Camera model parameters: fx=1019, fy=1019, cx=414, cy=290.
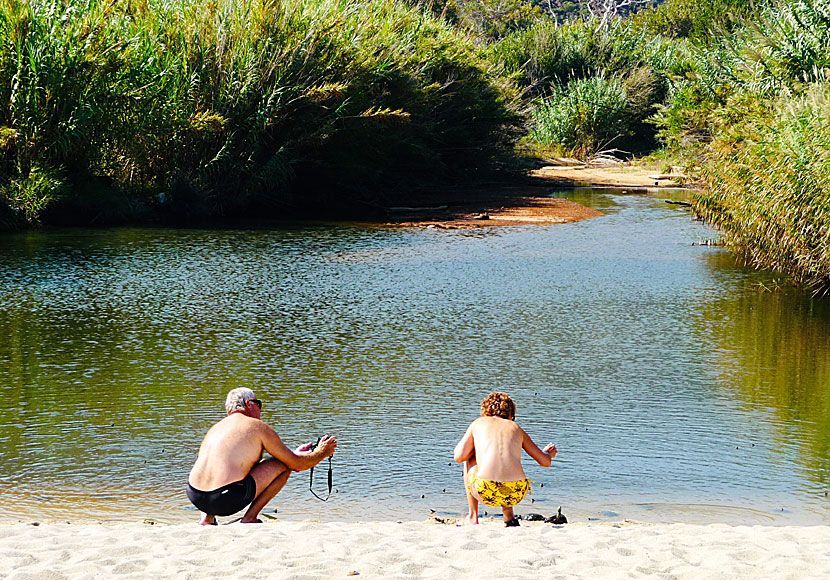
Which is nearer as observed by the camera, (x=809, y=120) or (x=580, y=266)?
Result: (x=809, y=120)

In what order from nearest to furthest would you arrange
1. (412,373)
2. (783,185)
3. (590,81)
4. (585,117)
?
(412,373), (783,185), (585,117), (590,81)

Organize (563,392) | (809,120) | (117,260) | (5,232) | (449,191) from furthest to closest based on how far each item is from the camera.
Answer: (449,191)
(5,232)
(117,260)
(809,120)
(563,392)

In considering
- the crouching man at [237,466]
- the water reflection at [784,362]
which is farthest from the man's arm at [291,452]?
the water reflection at [784,362]

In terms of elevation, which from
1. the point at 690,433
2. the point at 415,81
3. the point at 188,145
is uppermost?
the point at 415,81

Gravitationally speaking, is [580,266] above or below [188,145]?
below

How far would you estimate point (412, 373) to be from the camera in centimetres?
861

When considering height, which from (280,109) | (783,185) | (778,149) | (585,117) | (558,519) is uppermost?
(585,117)

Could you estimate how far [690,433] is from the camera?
7.07 m

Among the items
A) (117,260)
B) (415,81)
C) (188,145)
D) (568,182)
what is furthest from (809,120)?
(568,182)

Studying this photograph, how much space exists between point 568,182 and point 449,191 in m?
4.92

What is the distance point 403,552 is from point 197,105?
16880mm

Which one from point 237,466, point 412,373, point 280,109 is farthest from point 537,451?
point 280,109

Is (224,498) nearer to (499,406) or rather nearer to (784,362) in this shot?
(499,406)

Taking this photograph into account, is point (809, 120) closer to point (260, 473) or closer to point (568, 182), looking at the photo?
point (260, 473)
